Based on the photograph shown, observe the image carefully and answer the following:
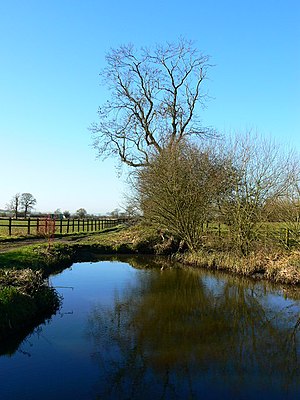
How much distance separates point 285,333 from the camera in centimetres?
902

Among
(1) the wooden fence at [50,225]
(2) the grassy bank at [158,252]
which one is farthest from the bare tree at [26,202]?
(2) the grassy bank at [158,252]

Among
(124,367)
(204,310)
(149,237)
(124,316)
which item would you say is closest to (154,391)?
(124,367)

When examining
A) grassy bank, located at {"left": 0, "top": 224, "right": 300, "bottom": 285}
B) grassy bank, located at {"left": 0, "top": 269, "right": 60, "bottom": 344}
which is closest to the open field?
grassy bank, located at {"left": 0, "top": 224, "right": 300, "bottom": 285}

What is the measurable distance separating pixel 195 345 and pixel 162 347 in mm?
664

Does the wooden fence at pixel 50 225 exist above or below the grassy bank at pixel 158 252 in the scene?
above

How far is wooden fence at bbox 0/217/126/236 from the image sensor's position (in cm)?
2188

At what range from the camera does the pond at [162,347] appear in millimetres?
6168

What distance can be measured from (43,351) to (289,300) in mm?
7642

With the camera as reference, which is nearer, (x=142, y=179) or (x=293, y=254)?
(x=293, y=254)

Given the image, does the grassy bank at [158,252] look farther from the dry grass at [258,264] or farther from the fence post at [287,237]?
the fence post at [287,237]

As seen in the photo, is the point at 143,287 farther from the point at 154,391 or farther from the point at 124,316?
the point at 154,391

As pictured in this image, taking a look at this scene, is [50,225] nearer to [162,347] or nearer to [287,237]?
[287,237]

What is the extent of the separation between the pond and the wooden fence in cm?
865

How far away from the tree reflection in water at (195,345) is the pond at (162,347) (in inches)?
0.7
